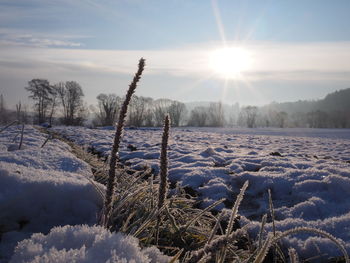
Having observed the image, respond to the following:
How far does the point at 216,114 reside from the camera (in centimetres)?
9744

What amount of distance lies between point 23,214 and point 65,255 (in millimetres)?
1159

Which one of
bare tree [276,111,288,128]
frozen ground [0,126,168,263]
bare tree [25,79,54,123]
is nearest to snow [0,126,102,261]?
frozen ground [0,126,168,263]

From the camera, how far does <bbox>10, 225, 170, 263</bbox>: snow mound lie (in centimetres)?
94

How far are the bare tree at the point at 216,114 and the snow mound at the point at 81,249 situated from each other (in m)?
87.5

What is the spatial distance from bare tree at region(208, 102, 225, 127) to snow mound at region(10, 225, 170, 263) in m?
87.5

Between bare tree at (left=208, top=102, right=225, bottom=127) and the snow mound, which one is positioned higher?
bare tree at (left=208, top=102, right=225, bottom=127)

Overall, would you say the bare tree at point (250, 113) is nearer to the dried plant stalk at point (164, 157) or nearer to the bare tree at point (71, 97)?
the bare tree at point (71, 97)

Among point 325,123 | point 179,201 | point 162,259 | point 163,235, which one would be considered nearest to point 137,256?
point 162,259

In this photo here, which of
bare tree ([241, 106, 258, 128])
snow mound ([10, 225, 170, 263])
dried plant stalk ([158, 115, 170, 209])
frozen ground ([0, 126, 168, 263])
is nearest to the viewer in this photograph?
snow mound ([10, 225, 170, 263])

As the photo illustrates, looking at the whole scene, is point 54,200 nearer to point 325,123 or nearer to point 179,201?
point 179,201

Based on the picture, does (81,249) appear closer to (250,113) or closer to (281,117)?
(281,117)

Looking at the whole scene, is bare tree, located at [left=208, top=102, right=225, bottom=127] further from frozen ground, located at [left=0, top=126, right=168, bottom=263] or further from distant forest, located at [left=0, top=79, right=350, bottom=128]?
frozen ground, located at [left=0, top=126, right=168, bottom=263]

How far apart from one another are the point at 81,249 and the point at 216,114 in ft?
320

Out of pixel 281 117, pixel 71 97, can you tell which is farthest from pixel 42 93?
pixel 281 117
